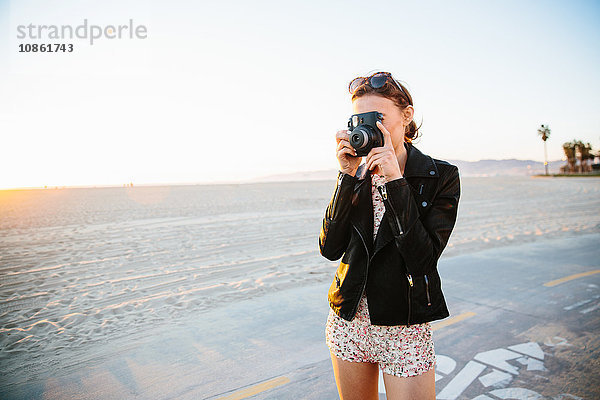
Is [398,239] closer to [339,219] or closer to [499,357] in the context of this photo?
[339,219]

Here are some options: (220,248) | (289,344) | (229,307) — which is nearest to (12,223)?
(220,248)

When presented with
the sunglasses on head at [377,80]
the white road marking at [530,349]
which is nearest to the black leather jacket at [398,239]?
the sunglasses on head at [377,80]

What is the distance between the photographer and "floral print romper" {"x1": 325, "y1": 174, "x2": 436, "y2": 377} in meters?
1.60

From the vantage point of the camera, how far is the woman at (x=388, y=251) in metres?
1.59

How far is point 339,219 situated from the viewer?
1.81 m

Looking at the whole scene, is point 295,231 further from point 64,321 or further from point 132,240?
point 64,321

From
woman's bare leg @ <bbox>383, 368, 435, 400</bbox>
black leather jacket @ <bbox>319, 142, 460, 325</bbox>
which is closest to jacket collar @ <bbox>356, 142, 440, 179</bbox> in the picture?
black leather jacket @ <bbox>319, 142, 460, 325</bbox>

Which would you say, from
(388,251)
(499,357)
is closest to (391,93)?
(388,251)

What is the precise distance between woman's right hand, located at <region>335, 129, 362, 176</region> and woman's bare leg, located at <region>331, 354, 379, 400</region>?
2.95 feet

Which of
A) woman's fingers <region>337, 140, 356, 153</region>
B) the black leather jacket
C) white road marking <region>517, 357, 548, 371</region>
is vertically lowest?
white road marking <region>517, 357, 548, 371</region>

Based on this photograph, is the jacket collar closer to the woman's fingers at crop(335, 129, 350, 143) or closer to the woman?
the woman

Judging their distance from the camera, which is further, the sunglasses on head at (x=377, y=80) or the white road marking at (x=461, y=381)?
the white road marking at (x=461, y=381)

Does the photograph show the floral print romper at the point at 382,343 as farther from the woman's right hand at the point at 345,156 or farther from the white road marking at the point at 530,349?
the white road marking at the point at 530,349

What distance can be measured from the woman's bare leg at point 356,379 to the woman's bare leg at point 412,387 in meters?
0.13
